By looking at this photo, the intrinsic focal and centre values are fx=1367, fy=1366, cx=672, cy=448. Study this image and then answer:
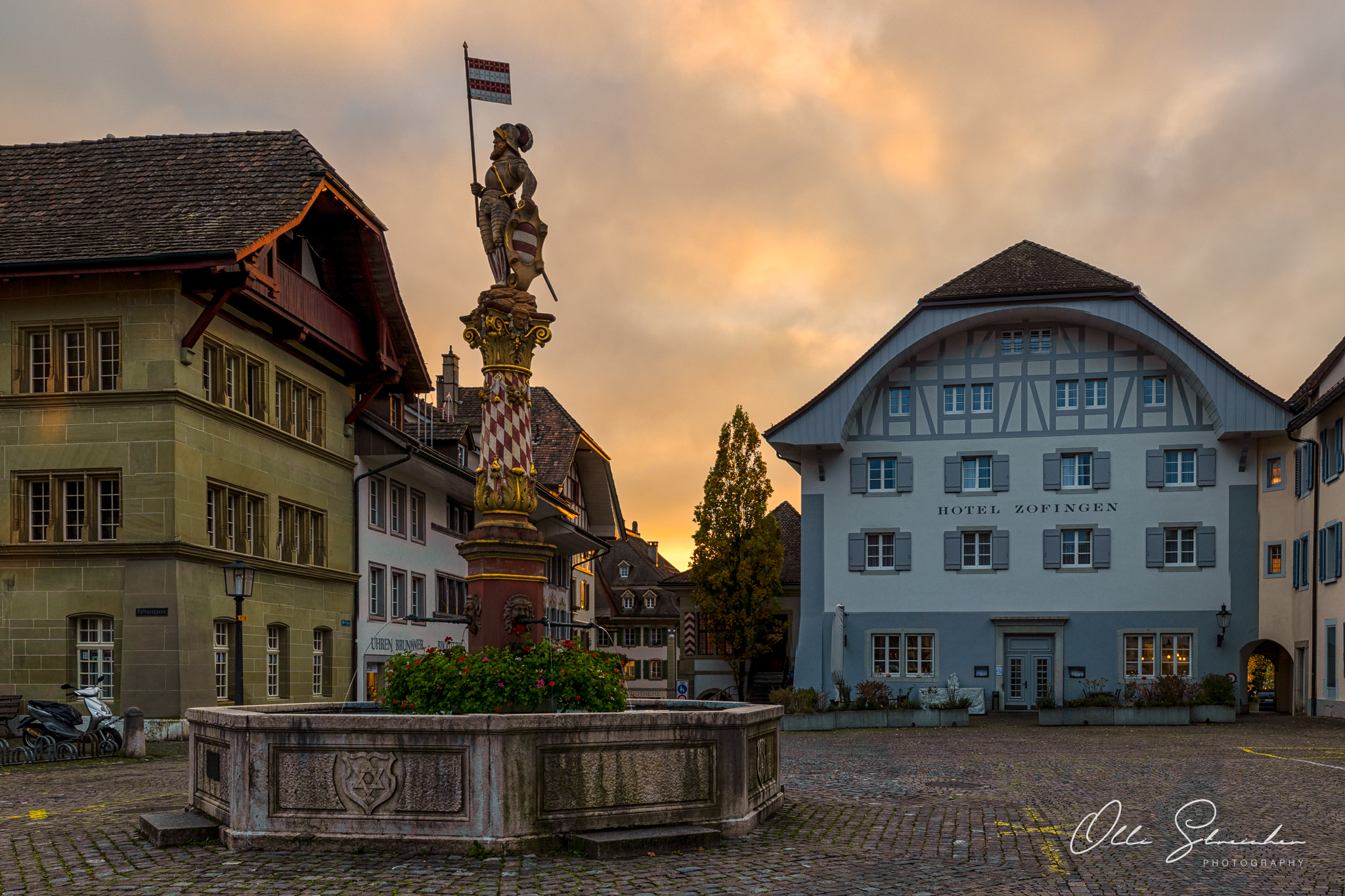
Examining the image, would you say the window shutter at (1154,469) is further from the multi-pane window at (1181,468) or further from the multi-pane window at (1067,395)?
the multi-pane window at (1067,395)

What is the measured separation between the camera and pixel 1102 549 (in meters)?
40.8

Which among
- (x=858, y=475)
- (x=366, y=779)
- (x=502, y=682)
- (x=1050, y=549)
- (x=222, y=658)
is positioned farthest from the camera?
(x=858, y=475)

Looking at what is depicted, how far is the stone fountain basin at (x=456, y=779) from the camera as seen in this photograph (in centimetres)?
1011

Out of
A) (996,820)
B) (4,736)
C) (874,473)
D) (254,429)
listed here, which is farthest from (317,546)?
(996,820)

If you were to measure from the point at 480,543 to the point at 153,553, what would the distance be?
1436 cm

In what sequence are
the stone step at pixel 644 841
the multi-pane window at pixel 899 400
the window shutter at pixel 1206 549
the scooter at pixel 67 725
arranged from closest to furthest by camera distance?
the stone step at pixel 644 841, the scooter at pixel 67 725, the window shutter at pixel 1206 549, the multi-pane window at pixel 899 400

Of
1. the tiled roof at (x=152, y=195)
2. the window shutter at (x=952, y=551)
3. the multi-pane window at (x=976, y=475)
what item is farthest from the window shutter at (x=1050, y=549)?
the tiled roof at (x=152, y=195)

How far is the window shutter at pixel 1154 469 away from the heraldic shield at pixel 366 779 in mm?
34642

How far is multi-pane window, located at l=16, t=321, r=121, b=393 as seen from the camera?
25594 millimetres

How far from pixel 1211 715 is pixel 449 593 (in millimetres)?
22433

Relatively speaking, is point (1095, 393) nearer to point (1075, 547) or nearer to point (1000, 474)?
point (1000, 474)

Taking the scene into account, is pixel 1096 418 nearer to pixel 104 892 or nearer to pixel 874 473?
pixel 874 473

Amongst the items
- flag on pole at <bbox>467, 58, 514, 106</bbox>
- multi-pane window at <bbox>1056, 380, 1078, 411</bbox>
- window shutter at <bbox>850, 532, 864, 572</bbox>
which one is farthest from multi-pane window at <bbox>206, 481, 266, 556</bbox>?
multi-pane window at <bbox>1056, 380, 1078, 411</bbox>

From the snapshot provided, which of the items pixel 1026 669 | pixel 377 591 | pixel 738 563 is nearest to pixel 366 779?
pixel 377 591
